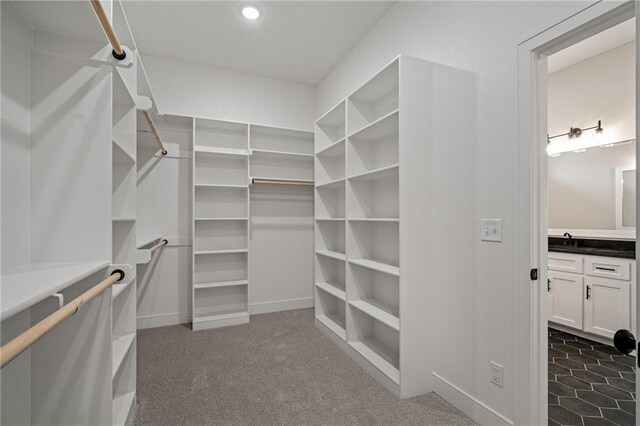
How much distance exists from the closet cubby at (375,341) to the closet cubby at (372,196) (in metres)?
0.87

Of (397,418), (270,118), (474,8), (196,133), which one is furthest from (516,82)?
(196,133)

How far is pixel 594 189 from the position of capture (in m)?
3.24

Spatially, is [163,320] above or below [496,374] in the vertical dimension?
below

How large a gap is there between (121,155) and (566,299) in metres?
4.14

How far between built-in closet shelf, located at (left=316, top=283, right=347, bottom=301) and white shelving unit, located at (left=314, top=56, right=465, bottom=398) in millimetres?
12

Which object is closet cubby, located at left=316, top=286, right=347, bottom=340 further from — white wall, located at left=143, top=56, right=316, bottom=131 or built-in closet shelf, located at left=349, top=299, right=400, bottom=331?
white wall, located at left=143, top=56, right=316, bottom=131

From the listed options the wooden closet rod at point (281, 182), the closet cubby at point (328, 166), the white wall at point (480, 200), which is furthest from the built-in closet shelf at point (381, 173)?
the wooden closet rod at point (281, 182)

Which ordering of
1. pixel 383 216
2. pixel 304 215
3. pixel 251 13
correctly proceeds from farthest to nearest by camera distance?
pixel 304 215 → pixel 383 216 → pixel 251 13

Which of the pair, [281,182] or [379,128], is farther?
[281,182]

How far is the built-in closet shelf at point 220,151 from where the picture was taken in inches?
128

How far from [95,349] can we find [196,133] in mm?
2688

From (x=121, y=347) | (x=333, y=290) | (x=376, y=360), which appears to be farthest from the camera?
(x=333, y=290)

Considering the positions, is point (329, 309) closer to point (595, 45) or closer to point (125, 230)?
point (125, 230)

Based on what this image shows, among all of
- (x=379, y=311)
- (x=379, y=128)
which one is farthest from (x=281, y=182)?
(x=379, y=311)
